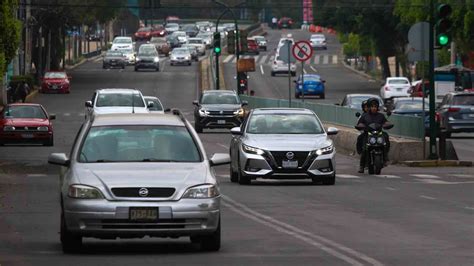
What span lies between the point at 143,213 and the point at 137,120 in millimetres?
1699

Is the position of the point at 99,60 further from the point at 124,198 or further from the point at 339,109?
the point at 124,198

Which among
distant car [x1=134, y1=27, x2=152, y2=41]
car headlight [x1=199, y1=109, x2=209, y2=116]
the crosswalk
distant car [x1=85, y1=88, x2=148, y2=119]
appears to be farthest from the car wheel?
distant car [x1=134, y1=27, x2=152, y2=41]

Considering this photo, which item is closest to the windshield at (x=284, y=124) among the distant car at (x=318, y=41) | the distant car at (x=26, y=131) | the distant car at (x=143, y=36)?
the distant car at (x=26, y=131)

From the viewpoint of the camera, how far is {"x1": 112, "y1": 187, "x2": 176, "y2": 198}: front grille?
50.8 feet

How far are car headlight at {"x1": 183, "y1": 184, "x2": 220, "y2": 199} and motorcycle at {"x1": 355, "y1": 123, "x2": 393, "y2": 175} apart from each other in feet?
54.4

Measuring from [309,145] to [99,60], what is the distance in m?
110

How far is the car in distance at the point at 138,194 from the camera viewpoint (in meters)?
15.5

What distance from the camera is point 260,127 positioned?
29.5 metres

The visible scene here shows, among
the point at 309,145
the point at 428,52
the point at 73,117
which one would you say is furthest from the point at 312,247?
the point at 73,117

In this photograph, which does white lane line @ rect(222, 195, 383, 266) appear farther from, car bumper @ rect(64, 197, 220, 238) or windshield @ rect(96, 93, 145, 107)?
windshield @ rect(96, 93, 145, 107)

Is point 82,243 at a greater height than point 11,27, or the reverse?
point 11,27

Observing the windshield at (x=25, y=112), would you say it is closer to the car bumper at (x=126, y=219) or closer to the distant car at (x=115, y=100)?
the distant car at (x=115, y=100)

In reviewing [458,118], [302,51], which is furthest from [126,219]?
[458,118]

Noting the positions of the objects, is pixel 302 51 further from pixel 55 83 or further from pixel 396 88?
pixel 55 83
